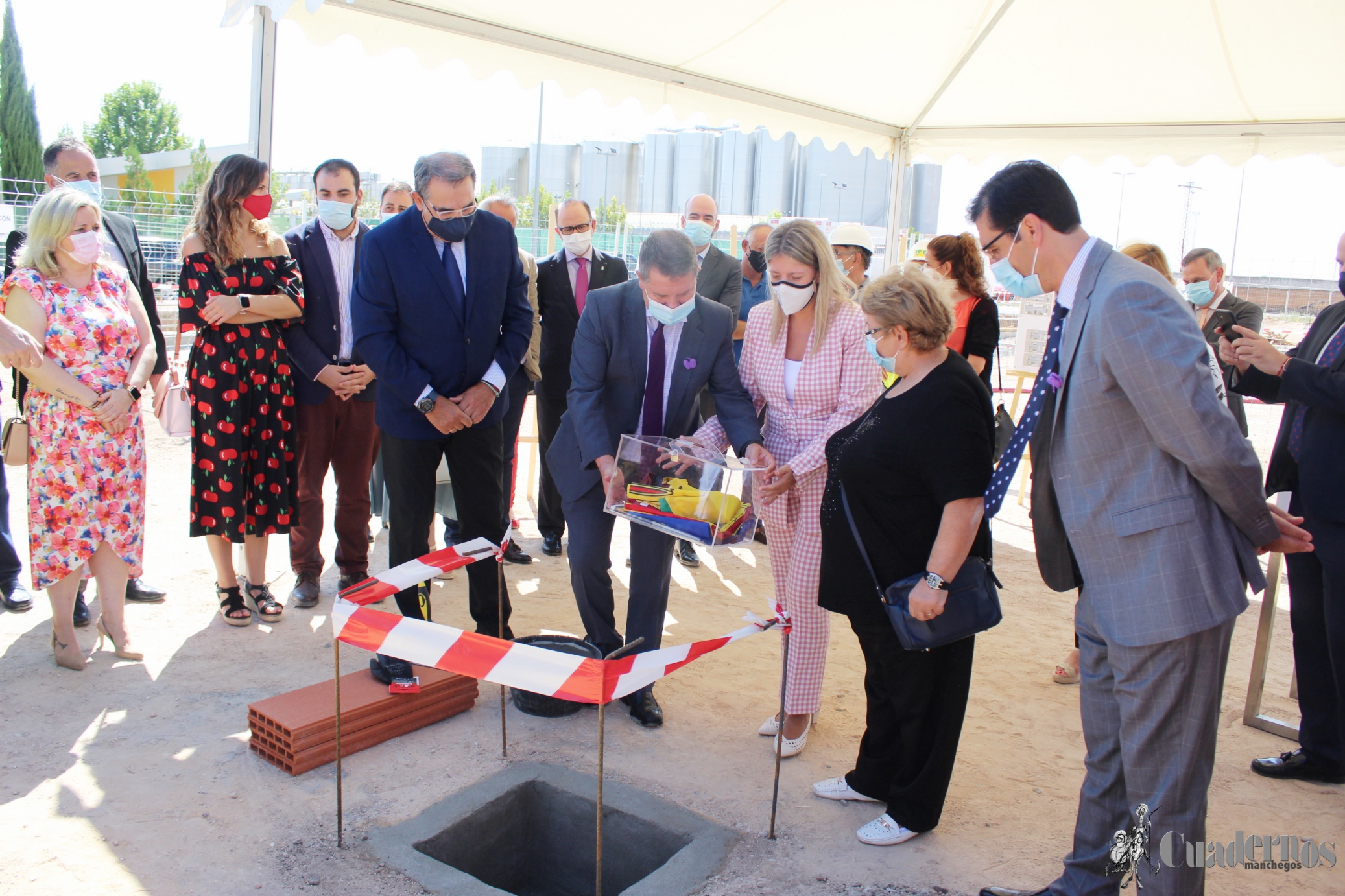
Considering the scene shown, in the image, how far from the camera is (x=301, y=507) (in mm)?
4848

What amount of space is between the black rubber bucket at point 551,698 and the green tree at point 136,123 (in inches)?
2372

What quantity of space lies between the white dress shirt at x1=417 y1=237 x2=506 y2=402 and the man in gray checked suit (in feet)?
7.10

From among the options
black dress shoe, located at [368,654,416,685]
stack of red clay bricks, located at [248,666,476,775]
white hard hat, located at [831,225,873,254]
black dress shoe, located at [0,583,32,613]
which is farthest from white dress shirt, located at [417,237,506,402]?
black dress shoe, located at [0,583,32,613]

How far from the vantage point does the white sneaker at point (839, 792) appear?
3146mm

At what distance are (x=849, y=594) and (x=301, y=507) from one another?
10.6ft

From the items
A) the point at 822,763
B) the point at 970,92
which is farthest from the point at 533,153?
the point at 822,763

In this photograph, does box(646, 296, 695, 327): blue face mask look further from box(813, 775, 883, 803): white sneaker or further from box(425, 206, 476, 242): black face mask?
box(813, 775, 883, 803): white sneaker

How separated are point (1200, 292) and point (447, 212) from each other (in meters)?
4.09

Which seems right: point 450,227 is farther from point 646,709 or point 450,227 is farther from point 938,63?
point 938,63

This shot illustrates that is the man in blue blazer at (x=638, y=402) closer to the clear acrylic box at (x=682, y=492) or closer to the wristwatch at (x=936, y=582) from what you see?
the clear acrylic box at (x=682, y=492)

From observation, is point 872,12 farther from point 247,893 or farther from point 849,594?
point 247,893

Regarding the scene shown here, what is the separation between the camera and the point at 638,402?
365 cm

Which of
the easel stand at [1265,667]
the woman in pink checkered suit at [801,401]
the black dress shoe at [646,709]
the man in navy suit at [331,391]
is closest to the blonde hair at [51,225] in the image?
the man in navy suit at [331,391]

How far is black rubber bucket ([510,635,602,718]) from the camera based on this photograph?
368 centimetres
